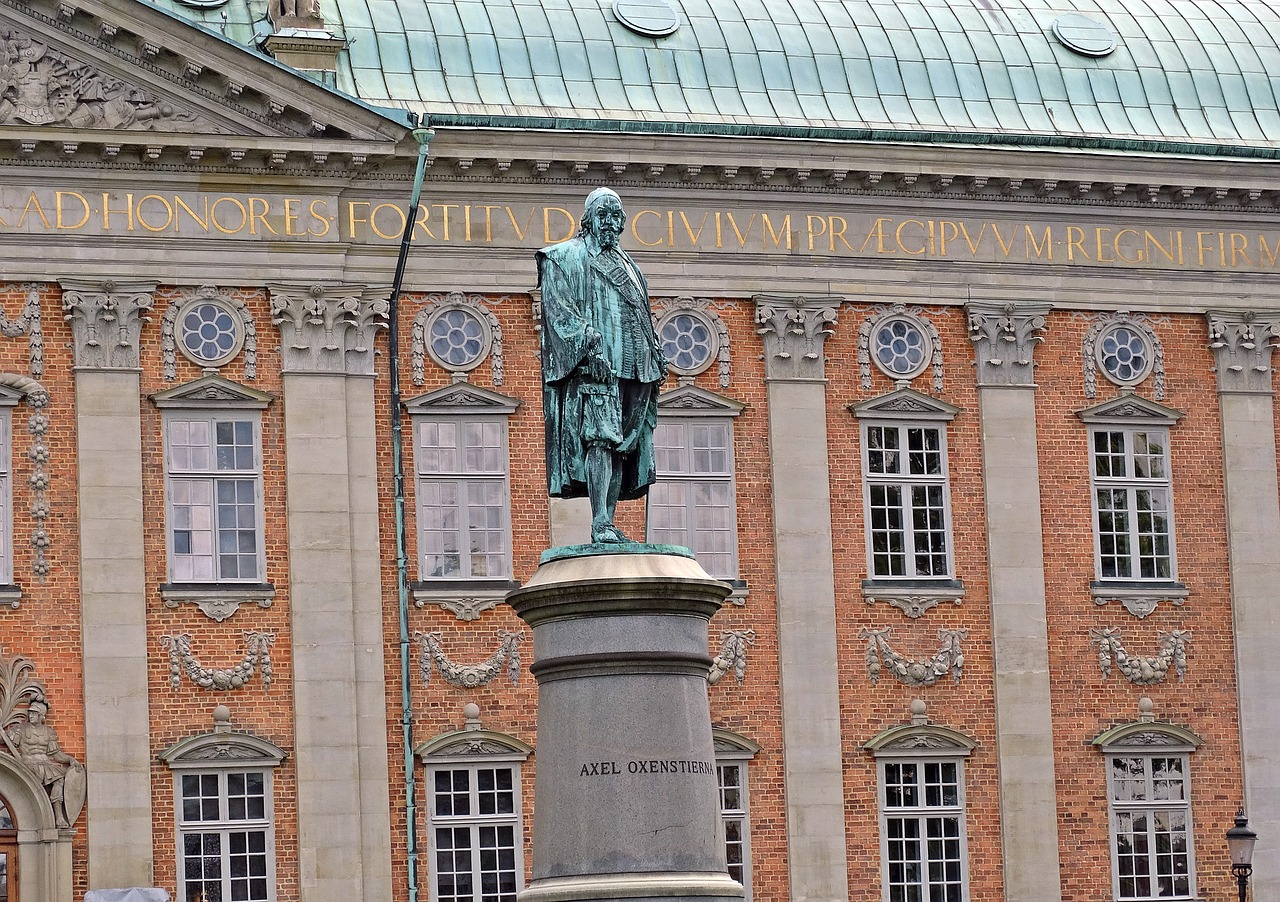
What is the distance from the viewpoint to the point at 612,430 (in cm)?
1767

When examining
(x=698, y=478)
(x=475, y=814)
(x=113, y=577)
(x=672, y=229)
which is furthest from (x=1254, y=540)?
(x=113, y=577)

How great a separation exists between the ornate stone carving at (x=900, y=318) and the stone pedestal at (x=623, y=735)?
16353mm

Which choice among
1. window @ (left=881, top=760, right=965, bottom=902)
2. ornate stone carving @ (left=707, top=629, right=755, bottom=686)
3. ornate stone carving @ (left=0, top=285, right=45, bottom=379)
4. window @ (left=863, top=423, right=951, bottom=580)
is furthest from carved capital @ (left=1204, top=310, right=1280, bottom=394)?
ornate stone carving @ (left=0, top=285, right=45, bottom=379)

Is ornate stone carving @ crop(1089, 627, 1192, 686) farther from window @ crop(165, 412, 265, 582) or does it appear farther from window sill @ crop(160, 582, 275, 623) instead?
window @ crop(165, 412, 265, 582)

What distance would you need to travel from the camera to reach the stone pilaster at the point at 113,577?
3027 centimetres

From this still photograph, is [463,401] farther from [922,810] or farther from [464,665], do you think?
[922,810]

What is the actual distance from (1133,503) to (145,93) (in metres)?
12.0

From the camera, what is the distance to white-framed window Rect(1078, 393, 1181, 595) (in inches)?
1335

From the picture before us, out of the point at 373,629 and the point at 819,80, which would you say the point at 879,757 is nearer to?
the point at 373,629

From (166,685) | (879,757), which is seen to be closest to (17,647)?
(166,685)

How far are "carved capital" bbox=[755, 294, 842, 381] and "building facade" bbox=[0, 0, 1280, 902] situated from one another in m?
0.05

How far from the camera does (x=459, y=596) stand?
31.7 metres

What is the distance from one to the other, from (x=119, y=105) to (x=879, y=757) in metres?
10.8

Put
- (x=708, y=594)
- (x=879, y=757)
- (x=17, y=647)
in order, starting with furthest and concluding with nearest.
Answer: (x=879, y=757) → (x=17, y=647) → (x=708, y=594)
